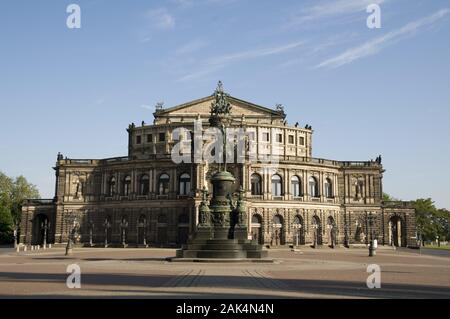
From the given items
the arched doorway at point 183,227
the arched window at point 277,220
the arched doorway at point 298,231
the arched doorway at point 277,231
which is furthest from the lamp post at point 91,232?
the arched doorway at point 298,231

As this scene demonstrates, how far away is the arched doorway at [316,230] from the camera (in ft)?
283

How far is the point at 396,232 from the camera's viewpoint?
3780 inches

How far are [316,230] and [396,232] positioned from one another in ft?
A: 61.9

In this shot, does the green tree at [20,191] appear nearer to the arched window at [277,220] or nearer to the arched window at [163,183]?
the arched window at [163,183]

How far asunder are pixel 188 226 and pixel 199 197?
615 centimetres

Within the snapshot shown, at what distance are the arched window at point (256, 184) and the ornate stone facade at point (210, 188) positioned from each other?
0.59 feet

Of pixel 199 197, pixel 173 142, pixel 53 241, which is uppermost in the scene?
pixel 173 142

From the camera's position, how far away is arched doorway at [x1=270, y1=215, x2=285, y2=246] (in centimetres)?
8369

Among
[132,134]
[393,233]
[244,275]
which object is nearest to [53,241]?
[132,134]

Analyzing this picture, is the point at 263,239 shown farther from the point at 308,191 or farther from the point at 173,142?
the point at 173,142

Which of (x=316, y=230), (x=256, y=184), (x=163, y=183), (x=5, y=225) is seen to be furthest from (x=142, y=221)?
(x=5, y=225)

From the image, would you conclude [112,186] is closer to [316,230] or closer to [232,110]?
[232,110]

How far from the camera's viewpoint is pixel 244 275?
25.6 meters

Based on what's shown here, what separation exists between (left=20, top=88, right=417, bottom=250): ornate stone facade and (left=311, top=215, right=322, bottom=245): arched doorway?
0.55 ft
